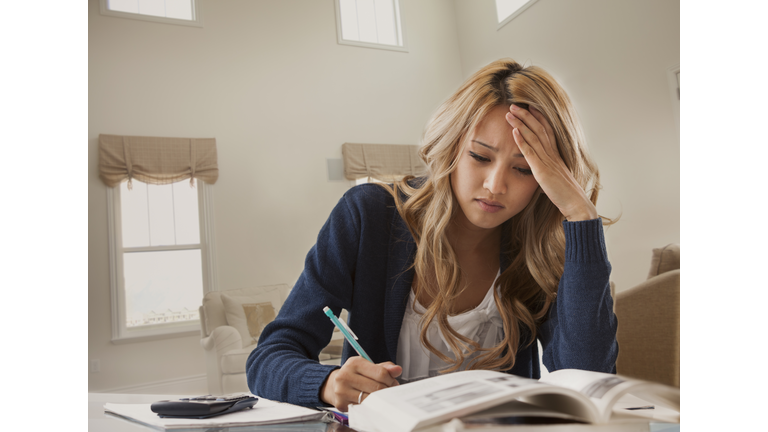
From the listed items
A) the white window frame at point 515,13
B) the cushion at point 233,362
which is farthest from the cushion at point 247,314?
the white window frame at point 515,13

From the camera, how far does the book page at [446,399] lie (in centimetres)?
27

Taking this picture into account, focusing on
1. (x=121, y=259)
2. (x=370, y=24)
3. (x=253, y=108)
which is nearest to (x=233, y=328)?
(x=121, y=259)

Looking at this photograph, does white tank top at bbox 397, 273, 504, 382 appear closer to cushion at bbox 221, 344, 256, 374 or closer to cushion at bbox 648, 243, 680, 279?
cushion at bbox 648, 243, 680, 279

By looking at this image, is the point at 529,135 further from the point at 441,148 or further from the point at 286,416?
the point at 286,416

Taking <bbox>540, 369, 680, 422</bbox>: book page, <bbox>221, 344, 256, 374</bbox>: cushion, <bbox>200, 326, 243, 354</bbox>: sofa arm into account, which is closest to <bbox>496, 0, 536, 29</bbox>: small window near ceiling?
<bbox>540, 369, 680, 422</bbox>: book page

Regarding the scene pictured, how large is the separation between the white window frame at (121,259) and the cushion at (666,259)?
6.00 feet

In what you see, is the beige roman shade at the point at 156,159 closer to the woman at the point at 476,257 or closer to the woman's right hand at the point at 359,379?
the woman at the point at 476,257

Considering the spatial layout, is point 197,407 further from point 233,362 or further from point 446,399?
point 233,362

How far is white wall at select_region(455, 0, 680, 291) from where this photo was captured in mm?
1198

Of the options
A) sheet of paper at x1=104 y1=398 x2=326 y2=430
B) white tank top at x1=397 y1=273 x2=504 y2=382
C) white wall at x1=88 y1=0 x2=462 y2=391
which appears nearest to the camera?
sheet of paper at x1=104 y1=398 x2=326 y2=430

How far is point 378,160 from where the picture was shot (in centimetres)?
189

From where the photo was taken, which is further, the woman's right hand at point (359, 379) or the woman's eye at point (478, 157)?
the woman's eye at point (478, 157)

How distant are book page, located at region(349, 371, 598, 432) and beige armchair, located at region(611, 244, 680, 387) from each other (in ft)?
3.39
